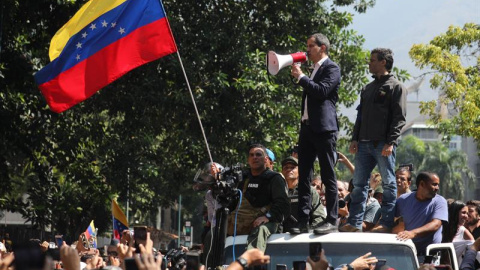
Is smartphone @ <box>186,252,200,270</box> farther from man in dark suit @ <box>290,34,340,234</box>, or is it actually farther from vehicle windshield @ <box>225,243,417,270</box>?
man in dark suit @ <box>290,34,340,234</box>

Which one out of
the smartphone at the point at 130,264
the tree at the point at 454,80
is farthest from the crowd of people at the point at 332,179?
the tree at the point at 454,80

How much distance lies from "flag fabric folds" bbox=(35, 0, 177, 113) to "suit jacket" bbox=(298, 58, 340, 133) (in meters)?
3.30

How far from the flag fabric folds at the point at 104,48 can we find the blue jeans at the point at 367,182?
3.42m

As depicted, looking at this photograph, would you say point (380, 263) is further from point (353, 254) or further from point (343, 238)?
point (343, 238)

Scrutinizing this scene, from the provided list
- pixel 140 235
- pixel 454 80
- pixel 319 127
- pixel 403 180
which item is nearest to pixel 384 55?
pixel 319 127

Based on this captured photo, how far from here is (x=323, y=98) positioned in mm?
9430

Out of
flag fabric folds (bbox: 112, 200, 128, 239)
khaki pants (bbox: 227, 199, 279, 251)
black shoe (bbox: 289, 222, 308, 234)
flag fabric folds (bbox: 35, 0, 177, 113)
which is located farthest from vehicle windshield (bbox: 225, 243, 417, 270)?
flag fabric folds (bbox: 112, 200, 128, 239)

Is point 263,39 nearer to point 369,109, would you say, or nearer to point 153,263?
point 369,109

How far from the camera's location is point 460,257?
9422mm

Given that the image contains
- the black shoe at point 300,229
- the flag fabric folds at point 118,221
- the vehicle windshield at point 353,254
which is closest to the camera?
the vehicle windshield at point 353,254

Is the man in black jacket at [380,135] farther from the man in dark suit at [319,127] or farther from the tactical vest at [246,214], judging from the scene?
the tactical vest at [246,214]

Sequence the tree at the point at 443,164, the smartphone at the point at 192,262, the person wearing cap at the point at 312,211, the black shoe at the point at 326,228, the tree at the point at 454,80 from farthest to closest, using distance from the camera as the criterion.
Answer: the tree at the point at 443,164, the tree at the point at 454,80, the person wearing cap at the point at 312,211, the black shoe at the point at 326,228, the smartphone at the point at 192,262

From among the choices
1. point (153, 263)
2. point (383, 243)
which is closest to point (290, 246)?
point (383, 243)

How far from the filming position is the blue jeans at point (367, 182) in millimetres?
9672
